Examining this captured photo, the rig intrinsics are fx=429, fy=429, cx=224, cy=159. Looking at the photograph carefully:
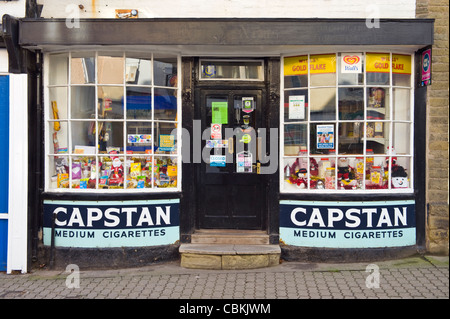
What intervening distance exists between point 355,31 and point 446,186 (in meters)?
2.68

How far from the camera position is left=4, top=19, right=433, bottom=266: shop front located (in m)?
6.29

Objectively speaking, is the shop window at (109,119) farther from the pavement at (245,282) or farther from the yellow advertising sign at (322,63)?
the yellow advertising sign at (322,63)

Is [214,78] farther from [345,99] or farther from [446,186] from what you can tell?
[446,186]

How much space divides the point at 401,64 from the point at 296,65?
5.08 ft

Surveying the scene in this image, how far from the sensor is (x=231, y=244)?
643cm

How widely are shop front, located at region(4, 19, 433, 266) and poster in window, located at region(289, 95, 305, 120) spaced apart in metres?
0.02

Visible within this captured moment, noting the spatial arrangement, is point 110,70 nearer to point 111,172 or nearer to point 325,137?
point 111,172

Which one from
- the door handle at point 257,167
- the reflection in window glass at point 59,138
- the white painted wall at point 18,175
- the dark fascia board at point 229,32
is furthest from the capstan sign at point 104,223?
the dark fascia board at point 229,32

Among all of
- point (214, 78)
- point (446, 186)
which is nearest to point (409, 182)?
point (446, 186)

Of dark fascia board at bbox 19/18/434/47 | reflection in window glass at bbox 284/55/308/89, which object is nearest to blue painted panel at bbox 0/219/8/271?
dark fascia board at bbox 19/18/434/47

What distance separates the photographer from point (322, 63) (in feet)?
20.8

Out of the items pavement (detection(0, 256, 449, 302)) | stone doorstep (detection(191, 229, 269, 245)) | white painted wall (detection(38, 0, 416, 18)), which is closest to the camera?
pavement (detection(0, 256, 449, 302))

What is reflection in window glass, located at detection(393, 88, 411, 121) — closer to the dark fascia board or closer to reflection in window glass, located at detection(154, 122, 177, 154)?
the dark fascia board

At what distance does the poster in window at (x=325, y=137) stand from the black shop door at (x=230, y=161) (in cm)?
92
